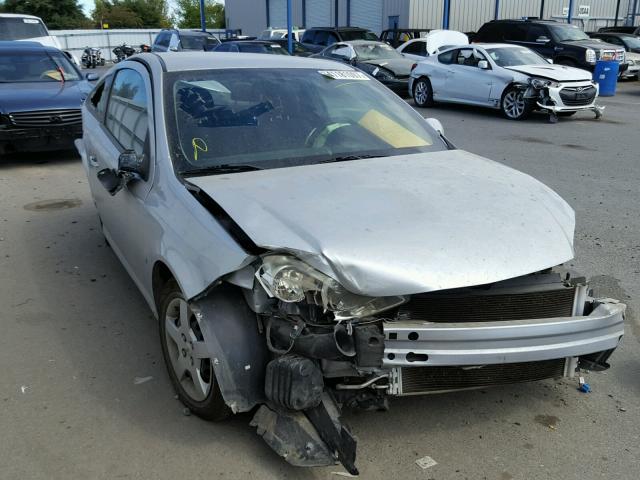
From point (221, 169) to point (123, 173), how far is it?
2.11 feet

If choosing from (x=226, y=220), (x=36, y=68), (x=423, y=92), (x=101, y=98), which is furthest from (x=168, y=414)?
(x=423, y=92)

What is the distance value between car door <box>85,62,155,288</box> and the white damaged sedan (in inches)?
412

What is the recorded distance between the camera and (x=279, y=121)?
390 cm

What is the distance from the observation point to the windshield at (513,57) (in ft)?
46.6

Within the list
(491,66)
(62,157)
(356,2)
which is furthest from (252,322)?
(356,2)

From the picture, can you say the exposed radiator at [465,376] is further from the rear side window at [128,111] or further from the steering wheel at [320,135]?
the rear side window at [128,111]

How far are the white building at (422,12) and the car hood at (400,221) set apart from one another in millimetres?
32588

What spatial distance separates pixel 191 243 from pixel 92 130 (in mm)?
2630

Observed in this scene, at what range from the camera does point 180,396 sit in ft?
10.7

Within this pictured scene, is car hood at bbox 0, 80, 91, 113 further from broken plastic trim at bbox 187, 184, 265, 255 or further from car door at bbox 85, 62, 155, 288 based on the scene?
broken plastic trim at bbox 187, 184, 265, 255

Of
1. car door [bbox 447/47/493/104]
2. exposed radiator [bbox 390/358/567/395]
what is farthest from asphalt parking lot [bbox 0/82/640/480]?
car door [bbox 447/47/493/104]

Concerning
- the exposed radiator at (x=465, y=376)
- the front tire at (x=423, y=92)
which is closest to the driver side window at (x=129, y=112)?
the exposed radiator at (x=465, y=376)

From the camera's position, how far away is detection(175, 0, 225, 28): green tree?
7625cm

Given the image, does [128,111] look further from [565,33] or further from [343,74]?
[565,33]
